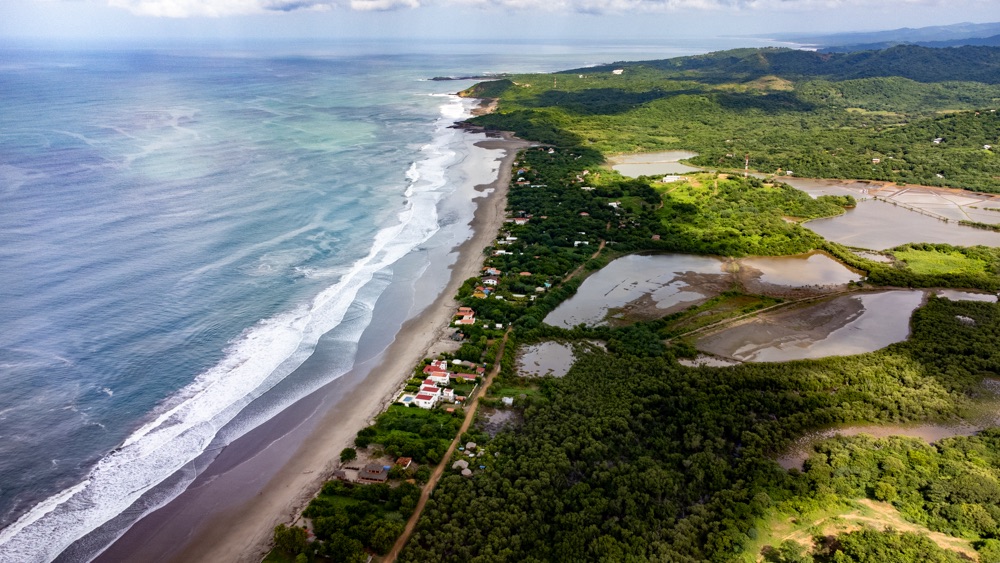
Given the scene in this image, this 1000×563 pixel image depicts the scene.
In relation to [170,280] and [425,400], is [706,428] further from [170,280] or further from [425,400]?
Result: [170,280]

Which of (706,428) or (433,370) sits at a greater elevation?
(433,370)

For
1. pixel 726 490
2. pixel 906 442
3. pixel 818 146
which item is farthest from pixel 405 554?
pixel 818 146

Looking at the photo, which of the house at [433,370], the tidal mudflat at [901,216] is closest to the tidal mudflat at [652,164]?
the tidal mudflat at [901,216]

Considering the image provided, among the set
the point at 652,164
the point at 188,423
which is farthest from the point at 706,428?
the point at 652,164

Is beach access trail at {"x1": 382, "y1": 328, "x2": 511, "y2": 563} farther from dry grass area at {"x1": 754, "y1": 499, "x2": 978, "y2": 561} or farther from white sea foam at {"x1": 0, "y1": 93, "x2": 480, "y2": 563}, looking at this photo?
dry grass area at {"x1": 754, "y1": 499, "x2": 978, "y2": 561}

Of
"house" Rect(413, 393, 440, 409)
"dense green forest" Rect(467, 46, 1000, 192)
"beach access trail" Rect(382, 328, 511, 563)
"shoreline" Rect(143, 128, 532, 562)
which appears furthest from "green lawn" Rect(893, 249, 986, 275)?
"house" Rect(413, 393, 440, 409)

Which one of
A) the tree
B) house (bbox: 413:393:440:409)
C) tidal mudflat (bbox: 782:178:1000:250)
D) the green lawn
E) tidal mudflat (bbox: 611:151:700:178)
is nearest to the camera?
the tree
